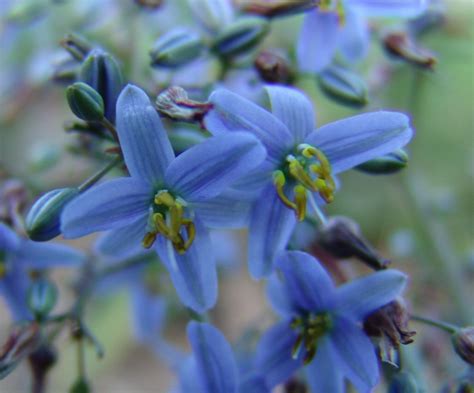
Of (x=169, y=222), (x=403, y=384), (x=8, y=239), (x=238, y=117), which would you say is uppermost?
(x=238, y=117)

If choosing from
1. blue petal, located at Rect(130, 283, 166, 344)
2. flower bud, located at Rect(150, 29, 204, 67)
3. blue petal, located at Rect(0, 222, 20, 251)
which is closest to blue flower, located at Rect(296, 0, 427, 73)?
flower bud, located at Rect(150, 29, 204, 67)

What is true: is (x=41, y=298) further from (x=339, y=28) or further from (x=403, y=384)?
(x=339, y=28)

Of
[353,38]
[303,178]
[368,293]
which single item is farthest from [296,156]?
[353,38]

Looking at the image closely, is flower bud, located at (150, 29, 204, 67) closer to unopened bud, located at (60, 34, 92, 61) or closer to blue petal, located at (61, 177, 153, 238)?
unopened bud, located at (60, 34, 92, 61)

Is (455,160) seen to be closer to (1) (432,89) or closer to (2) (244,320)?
(1) (432,89)

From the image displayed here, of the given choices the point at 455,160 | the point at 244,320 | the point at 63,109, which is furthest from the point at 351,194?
the point at 63,109

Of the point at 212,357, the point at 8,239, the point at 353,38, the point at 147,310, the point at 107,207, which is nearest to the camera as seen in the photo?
the point at 107,207

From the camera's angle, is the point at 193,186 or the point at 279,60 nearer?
the point at 193,186

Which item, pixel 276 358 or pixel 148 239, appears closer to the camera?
pixel 148 239
